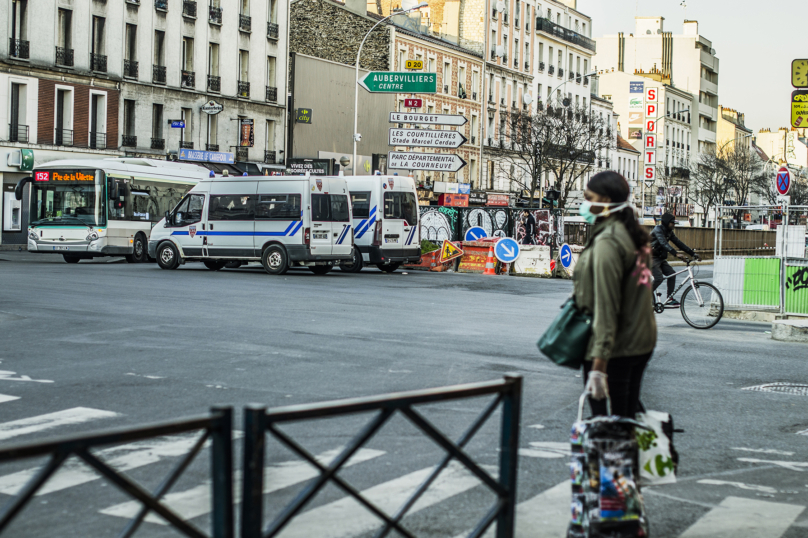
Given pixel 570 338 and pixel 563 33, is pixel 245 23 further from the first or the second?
pixel 570 338

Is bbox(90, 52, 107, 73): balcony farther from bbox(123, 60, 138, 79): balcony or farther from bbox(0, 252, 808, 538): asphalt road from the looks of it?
bbox(0, 252, 808, 538): asphalt road

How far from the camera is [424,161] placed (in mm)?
31672

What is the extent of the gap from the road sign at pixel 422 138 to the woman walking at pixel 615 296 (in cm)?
2635

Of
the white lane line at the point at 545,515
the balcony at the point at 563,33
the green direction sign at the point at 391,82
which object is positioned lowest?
the white lane line at the point at 545,515

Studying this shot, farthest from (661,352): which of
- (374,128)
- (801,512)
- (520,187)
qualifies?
(520,187)

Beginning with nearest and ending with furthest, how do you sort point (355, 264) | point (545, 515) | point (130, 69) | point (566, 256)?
point (545, 515) < point (355, 264) < point (566, 256) < point (130, 69)

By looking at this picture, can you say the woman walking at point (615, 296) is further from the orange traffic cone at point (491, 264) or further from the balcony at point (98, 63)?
the balcony at point (98, 63)

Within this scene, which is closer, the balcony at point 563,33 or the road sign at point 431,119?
the road sign at point 431,119

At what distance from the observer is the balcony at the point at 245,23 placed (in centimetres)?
5388

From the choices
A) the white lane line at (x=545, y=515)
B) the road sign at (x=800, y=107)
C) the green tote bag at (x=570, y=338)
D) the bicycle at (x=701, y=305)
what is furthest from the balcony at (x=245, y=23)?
the green tote bag at (x=570, y=338)

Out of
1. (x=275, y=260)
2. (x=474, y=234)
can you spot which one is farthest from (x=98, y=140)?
(x=275, y=260)

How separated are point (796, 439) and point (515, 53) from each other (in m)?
75.1

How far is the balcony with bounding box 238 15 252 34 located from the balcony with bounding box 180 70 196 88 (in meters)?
4.95

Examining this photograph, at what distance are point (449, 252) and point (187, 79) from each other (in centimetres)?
2412
